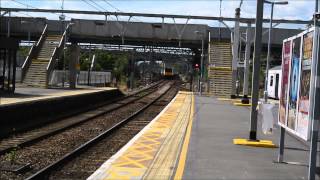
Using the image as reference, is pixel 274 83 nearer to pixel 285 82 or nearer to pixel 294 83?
pixel 285 82

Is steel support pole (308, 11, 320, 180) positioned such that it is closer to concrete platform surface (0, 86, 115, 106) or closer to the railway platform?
the railway platform

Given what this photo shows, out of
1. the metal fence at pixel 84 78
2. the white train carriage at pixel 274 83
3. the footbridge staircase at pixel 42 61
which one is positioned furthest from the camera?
the metal fence at pixel 84 78

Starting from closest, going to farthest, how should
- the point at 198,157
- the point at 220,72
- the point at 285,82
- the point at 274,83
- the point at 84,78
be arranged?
the point at 285,82 → the point at 198,157 → the point at 274,83 → the point at 220,72 → the point at 84,78

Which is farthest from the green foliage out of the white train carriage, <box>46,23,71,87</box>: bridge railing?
the white train carriage

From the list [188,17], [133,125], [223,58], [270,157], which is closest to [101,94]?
[188,17]

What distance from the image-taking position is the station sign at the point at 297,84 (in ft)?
30.0

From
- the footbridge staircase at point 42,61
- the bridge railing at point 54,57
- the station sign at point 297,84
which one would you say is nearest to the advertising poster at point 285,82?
the station sign at point 297,84

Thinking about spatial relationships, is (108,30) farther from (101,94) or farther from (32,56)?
(101,94)

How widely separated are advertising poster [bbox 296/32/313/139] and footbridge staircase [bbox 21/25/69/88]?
37.8m

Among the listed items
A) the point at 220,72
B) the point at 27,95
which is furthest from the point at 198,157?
the point at 220,72

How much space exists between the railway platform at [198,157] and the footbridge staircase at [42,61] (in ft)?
97.5

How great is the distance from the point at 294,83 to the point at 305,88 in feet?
3.20

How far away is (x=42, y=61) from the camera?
159ft

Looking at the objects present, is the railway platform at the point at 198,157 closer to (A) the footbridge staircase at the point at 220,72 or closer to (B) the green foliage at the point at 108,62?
(A) the footbridge staircase at the point at 220,72
